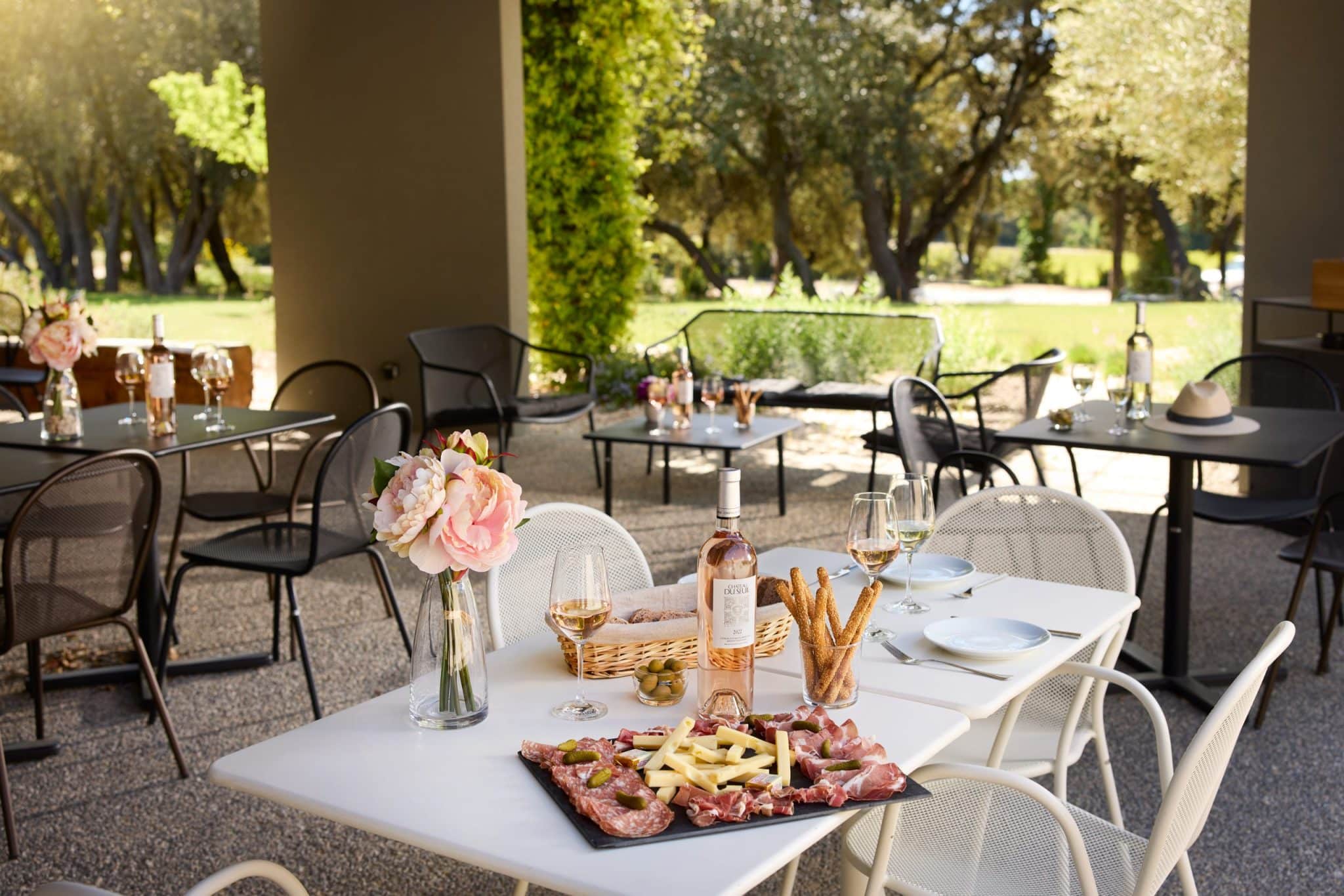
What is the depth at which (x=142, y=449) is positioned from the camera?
3678mm

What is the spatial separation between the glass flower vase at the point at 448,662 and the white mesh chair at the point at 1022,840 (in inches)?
21.7

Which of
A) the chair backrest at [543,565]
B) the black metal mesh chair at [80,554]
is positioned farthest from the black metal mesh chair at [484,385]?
the chair backrest at [543,565]

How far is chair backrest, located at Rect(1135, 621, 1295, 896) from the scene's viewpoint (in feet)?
5.38

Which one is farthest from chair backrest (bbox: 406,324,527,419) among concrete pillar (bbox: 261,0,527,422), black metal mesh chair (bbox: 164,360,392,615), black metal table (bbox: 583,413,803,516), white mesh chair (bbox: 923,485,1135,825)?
white mesh chair (bbox: 923,485,1135,825)

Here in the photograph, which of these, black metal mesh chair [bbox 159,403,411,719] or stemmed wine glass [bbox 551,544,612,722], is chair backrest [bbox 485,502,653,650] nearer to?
stemmed wine glass [bbox 551,544,612,722]

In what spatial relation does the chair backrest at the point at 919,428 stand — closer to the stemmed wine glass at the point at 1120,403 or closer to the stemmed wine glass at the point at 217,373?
the stemmed wine glass at the point at 1120,403

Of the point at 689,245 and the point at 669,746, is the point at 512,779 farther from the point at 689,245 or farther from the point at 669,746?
the point at 689,245

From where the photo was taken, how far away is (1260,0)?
20.3 ft

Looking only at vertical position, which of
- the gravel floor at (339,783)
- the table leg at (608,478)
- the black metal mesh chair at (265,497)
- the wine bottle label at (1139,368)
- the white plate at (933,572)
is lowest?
the gravel floor at (339,783)

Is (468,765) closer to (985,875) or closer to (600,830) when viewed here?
(600,830)

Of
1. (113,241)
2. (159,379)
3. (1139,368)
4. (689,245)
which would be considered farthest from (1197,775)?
(113,241)

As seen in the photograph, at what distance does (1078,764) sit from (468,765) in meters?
2.21

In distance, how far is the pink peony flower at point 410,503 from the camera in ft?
5.45

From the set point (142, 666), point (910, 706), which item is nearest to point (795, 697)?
point (910, 706)
